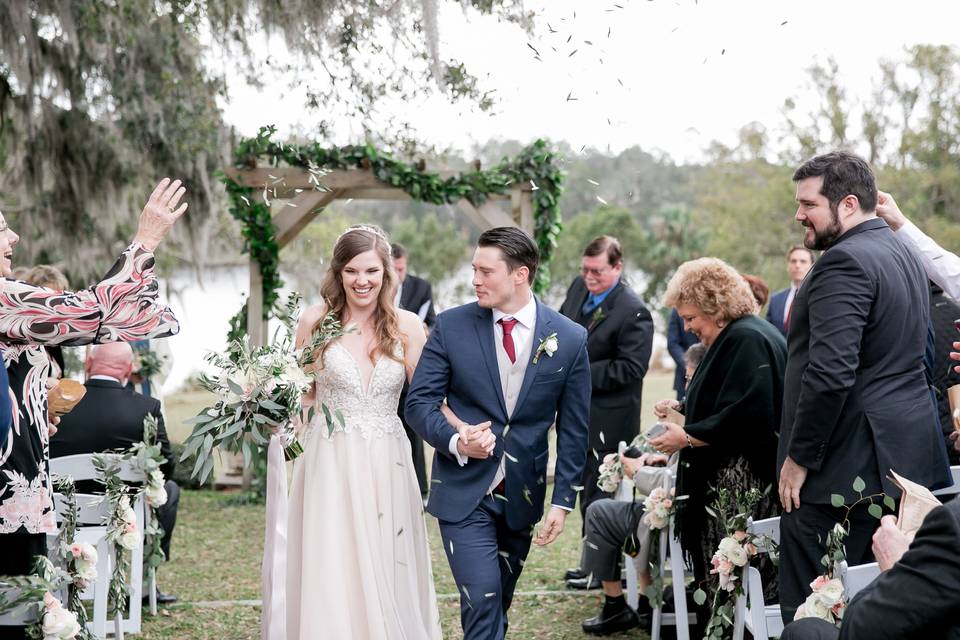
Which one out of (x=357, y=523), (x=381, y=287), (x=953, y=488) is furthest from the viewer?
(x=381, y=287)

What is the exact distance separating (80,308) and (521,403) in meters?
1.72

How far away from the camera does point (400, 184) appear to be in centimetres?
960

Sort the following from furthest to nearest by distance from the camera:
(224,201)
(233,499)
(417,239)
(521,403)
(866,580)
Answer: (417,239)
(224,201)
(233,499)
(521,403)
(866,580)

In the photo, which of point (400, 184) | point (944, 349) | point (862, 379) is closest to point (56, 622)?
point (862, 379)

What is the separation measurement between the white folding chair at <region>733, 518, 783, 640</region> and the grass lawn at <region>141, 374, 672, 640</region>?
1.51 meters

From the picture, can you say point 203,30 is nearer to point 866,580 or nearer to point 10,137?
point 10,137

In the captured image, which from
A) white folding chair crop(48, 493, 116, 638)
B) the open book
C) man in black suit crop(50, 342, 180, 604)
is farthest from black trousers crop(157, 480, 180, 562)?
the open book

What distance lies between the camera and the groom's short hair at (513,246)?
14.3 feet

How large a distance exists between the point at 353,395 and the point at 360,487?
1.36ft

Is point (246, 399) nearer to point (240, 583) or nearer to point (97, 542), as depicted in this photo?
point (97, 542)

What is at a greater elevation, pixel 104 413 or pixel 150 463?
pixel 104 413

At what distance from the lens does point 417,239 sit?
3212cm

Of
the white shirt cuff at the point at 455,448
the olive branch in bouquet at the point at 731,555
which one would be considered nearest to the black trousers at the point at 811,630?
the olive branch in bouquet at the point at 731,555

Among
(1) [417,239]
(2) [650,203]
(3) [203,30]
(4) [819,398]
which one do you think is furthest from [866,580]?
(2) [650,203]
